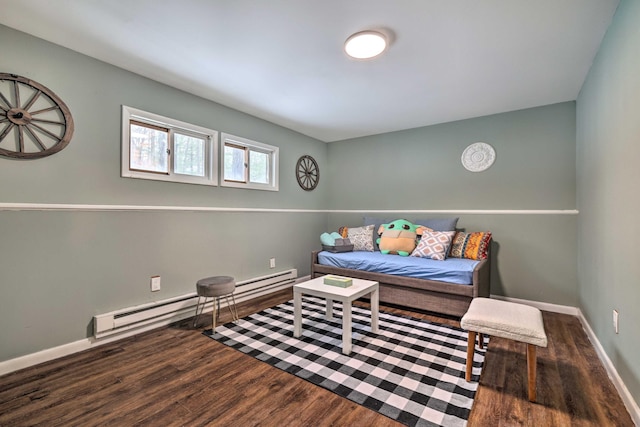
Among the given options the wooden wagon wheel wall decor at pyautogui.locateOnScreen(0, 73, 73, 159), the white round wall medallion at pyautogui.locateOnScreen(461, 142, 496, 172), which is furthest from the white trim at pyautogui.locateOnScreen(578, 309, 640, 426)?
the wooden wagon wheel wall decor at pyautogui.locateOnScreen(0, 73, 73, 159)

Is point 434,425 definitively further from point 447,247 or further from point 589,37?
point 589,37

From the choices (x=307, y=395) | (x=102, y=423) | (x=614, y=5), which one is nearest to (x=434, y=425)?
(x=307, y=395)

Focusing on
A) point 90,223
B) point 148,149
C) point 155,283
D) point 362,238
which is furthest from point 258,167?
point 90,223

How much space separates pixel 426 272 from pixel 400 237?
78 centimetres

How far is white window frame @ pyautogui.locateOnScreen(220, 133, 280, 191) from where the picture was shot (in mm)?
3266

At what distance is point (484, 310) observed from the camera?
72.1 inches

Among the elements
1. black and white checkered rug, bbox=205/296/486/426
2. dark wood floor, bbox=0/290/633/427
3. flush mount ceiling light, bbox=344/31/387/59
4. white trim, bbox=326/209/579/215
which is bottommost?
dark wood floor, bbox=0/290/633/427

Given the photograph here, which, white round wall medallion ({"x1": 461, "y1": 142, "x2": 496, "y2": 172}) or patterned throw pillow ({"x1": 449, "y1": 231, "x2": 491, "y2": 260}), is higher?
white round wall medallion ({"x1": 461, "y1": 142, "x2": 496, "y2": 172})

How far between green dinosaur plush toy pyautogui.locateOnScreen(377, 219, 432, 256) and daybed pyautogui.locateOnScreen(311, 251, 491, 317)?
200 millimetres

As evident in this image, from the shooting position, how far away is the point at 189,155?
3.02 meters

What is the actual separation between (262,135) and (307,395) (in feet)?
10.1

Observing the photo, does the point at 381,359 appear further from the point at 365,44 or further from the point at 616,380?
the point at 365,44

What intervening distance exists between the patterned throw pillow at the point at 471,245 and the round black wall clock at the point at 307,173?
7.48ft

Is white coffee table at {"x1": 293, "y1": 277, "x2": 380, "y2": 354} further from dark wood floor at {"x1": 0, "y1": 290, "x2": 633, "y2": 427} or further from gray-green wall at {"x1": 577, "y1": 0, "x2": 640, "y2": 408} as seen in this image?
gray-green wall at {"x1": 577, "y1": 0, "x2": 640, "y2": 408}
